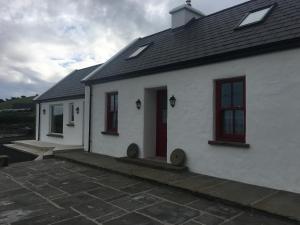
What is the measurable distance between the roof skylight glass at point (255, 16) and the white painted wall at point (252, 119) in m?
1.59

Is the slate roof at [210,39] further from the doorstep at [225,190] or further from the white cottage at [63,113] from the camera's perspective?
the white cottage at [63,113]

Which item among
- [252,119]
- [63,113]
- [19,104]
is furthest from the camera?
[19,104]

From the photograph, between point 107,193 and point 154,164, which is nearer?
point 107,193

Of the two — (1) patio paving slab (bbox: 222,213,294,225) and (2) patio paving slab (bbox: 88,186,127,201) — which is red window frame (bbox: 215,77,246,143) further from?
(2) patio paving slab (bbox: 88,186,127,201)

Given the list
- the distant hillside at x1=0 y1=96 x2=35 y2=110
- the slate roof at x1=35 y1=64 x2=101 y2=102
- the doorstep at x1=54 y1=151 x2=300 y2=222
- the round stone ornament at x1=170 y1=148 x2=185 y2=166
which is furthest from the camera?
the distant hillside at x1=0 y1=96 x2=35 y2=110

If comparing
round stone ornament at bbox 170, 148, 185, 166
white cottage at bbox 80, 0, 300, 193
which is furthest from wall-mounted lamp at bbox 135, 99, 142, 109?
round stone ornament at bbox 170, 148, 185, 166

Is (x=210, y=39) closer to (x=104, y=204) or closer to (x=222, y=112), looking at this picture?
(x=222, y=112)

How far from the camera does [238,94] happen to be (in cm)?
720

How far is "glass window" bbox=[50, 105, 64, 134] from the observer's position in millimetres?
17355

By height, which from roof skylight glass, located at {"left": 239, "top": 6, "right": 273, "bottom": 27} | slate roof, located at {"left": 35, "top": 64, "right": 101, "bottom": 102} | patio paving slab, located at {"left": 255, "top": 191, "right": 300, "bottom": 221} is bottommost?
patio paving slab, located at {"left": 255, "top": 191, "right": 300, "bottom": 221}

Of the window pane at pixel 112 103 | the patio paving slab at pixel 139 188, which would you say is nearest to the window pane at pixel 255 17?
the patio paving slab at pixel 139 188

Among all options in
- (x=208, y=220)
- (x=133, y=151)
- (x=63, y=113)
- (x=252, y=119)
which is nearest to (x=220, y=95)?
(x=252, y=119)

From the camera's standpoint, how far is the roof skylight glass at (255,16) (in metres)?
7.75

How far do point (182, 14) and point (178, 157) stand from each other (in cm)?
599
